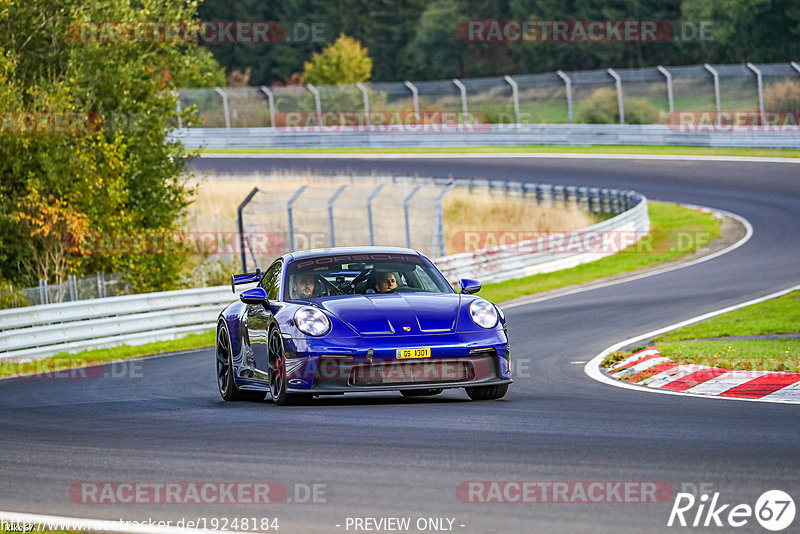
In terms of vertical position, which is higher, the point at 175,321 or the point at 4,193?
the point at 4,193

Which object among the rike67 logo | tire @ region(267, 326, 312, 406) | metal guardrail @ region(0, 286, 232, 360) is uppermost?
the rike67 logo

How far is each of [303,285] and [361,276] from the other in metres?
0.52

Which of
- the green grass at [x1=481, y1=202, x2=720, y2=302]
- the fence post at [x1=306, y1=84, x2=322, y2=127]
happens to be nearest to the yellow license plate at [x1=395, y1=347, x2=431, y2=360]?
the green grass at [x1=481, y1=202, x2=720, y2=302]

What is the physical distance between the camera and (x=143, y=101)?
2703 cm

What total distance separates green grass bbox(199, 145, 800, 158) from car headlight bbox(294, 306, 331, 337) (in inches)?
1226

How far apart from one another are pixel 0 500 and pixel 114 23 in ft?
69.2

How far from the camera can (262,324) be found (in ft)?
34.4

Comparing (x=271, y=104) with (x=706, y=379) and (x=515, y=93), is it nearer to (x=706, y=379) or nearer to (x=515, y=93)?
(x=515, y=93)

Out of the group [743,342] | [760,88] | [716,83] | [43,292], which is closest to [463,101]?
[716,83]

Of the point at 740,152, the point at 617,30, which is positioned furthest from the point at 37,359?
the point at 617,30

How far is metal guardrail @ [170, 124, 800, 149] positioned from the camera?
4078 centimetres

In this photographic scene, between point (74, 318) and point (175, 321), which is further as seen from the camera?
point (175, 321)

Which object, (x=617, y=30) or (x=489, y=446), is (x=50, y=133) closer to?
(x=489, y=446)

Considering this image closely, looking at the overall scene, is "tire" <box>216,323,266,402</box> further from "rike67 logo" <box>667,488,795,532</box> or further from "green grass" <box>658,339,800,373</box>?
"rike67 logo" <box>667,488,795,532</box>
